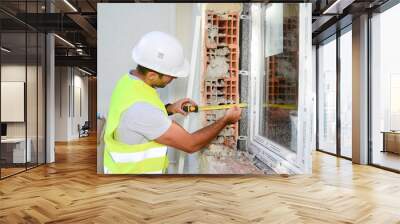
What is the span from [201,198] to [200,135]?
1.43 m

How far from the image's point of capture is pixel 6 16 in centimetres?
619

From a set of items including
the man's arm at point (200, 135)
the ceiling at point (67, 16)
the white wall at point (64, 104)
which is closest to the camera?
the man's arm at point (200, 135)

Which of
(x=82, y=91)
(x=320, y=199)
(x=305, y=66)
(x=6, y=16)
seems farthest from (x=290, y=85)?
(x=82, y=91)

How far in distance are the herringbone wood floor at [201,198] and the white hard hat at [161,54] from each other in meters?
1.61

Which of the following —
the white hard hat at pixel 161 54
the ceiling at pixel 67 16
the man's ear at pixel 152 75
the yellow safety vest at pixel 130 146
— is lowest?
the yellow safety vest at pixel 130 146

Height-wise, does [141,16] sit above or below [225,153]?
above

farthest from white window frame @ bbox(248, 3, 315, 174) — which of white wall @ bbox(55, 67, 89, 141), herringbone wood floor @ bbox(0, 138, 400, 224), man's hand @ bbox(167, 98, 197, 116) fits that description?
white wall @ bbox(55, 67, 89, 141)

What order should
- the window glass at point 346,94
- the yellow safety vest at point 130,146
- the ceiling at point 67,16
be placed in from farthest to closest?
the window glass at point 346,94, the ceiling at point 67,16, the yellow safety vest at point 130,146

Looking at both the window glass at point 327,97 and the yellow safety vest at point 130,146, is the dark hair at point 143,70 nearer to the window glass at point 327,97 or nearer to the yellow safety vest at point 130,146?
the yellow safety vest at point 130,146

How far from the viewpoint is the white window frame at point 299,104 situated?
5.99 meters

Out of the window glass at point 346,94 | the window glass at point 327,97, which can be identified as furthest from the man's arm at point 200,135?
the window glass at point 327,97

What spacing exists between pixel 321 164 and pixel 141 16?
4475 mm

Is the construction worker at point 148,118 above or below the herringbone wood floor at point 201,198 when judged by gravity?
above

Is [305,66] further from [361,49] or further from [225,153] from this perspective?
[361,49]
